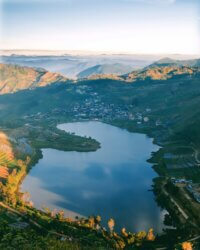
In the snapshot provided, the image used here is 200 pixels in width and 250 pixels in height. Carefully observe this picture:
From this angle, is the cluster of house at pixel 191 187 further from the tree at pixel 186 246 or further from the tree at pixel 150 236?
the tree at pixel 186 246

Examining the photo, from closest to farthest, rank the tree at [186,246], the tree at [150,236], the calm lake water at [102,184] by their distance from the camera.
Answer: the tree at [186,246]
the tree at [150,236]
the calm lake water at [102,184]

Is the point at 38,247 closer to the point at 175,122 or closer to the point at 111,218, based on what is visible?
the point at 111,218

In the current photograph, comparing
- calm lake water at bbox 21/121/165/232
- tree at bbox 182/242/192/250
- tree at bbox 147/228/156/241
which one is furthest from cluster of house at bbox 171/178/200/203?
tree at bbox 182/242/192/250

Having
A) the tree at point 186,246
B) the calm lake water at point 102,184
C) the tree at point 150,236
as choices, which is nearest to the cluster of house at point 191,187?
the calm lake water at point 102,184

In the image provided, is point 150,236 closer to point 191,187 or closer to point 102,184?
point 191,187

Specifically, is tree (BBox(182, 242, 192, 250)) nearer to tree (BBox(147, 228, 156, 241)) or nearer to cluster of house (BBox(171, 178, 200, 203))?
tree (BBox(147, 228, 156, 241))

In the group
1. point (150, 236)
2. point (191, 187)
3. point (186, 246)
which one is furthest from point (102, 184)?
point (186, 246)

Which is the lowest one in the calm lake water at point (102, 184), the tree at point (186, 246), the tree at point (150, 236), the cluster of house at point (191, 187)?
the calm lake water at point (102, 184)
